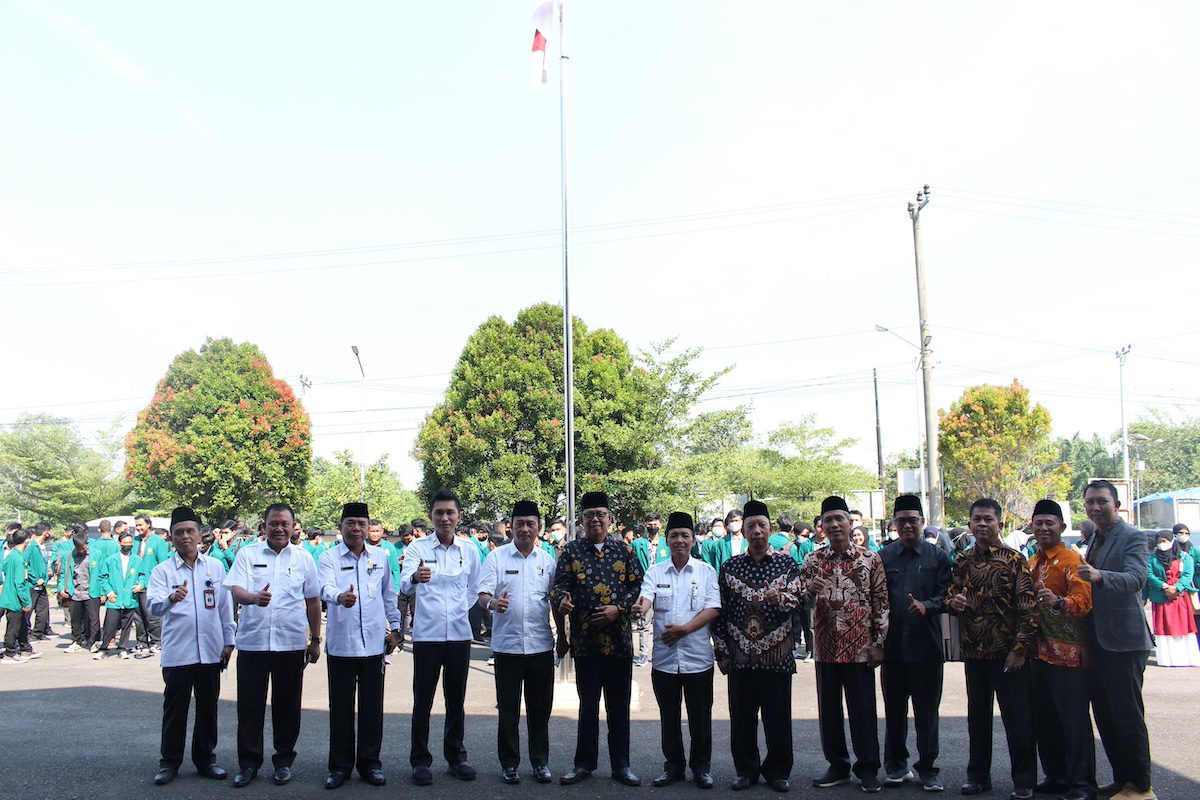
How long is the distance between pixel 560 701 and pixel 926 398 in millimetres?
14148

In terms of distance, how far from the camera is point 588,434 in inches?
1151

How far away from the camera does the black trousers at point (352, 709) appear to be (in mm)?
6668

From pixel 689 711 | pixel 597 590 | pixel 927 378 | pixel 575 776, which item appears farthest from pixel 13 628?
pixel 927 378

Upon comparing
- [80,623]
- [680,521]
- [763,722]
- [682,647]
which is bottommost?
[80,623]

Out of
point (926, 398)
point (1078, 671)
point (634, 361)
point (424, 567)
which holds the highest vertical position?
point (634, 361)

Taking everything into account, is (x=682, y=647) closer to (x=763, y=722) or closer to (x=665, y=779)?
(x=763, y=722)

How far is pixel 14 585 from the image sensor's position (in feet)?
45.5

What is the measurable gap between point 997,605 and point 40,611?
51.3 feet

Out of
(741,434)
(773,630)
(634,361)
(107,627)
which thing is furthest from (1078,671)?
(741,434)

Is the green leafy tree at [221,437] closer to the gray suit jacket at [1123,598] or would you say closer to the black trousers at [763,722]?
the black trousers at [763,722]

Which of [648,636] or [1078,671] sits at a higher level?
[1078,671]

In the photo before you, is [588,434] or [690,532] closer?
[690,532]

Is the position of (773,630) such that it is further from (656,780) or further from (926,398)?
(926,398)

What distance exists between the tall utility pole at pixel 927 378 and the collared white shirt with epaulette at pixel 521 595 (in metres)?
15.0
